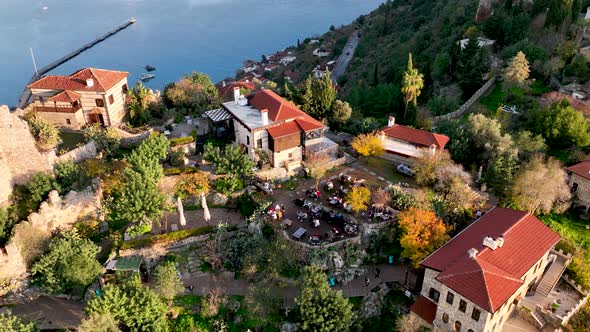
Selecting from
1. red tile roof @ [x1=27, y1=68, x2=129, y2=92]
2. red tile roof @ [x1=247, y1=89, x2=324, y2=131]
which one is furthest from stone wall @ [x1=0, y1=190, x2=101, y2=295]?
red tile roof @ [x1=247, y1=89, x2=324, y2=131]

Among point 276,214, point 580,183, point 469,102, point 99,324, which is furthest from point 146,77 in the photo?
point 580,183

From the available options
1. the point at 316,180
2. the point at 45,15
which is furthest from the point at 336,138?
the point at 45,15

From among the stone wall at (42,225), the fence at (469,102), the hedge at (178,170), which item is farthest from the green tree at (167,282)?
the fence at (469,102)

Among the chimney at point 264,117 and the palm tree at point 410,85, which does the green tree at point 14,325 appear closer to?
the chimney at point 264,117

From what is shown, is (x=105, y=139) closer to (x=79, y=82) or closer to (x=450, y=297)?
(x=79, y=82)

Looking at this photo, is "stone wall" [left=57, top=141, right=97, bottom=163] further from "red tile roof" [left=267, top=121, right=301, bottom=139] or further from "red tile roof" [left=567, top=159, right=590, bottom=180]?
"red tile roof" [left=567, top=159, right=590, bottom=180]

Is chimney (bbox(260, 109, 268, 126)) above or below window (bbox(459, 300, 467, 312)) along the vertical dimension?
above
